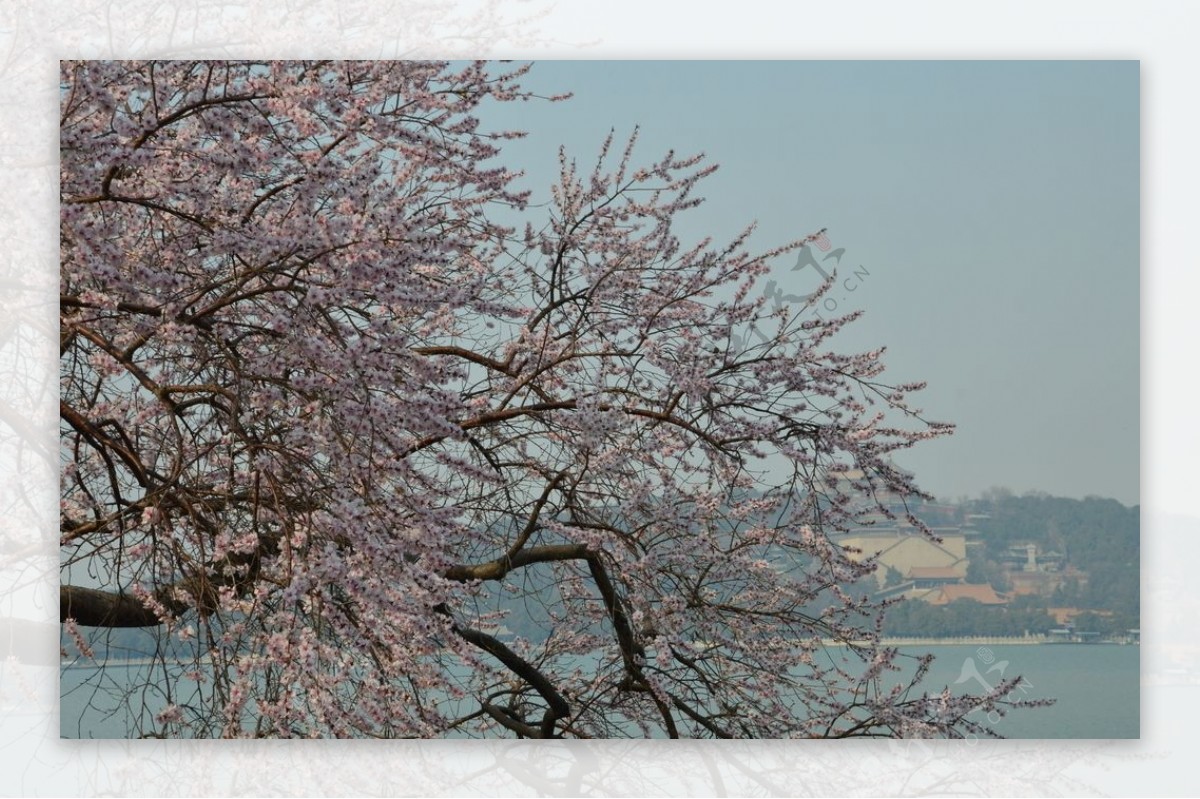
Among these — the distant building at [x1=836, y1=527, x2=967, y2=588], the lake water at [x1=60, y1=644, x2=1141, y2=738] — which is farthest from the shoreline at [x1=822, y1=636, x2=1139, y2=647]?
the distant building at [x1=836, y1=527, x2=967, y2=588]

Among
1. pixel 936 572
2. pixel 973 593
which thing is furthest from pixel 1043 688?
pixel 936 572

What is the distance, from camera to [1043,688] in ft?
11.3

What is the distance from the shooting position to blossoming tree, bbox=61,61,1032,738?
2938 millimetres

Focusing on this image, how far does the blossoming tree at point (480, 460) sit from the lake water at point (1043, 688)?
2.5 inches

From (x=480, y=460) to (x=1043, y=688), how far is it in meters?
1.58

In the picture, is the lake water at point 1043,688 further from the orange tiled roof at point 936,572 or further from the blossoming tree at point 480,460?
the orange tiled roof at point 936,572

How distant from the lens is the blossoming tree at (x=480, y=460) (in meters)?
2.94

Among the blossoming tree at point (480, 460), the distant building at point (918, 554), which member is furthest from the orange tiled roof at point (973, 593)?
the blossoming tree at point (480, 460)

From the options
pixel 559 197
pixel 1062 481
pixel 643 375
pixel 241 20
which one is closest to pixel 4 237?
pixel 241 20

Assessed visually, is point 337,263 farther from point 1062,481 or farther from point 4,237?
point 1062,481

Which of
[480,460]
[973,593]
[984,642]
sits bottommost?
[984,642]

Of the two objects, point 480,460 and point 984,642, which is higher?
point 480,460

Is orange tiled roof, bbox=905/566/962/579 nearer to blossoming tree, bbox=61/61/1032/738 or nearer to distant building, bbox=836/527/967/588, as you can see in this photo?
distant building, bbox=836/527/967/588

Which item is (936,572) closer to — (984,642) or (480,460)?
(984,642)
